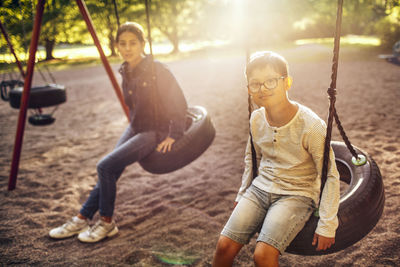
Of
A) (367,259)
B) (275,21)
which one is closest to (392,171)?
(367,259)

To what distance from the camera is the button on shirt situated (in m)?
1.50

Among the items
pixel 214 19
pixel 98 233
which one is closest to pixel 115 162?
pixel 98 233

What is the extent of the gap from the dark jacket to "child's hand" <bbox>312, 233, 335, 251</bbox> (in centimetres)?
130

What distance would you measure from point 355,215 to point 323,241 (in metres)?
0.22

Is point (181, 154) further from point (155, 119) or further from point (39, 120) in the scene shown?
point (39, 120)

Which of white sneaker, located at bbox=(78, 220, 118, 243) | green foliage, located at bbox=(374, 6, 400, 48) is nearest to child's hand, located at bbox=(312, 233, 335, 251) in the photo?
white sneaker, located at bbox=(78, 220, 118, 243)

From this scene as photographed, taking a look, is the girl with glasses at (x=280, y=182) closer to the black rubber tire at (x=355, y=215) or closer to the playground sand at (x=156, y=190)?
the black rubber tire at (x=355, y=215)

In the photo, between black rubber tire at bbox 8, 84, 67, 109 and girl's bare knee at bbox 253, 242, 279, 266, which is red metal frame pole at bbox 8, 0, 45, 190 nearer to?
black rubber tire at bbox 8, 84, 67, 109

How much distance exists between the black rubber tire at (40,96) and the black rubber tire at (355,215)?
9.75ft

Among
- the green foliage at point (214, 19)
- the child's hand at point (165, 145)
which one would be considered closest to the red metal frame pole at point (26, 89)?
the child's hand at point (165, 145)

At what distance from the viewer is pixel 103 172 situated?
2.36 metres

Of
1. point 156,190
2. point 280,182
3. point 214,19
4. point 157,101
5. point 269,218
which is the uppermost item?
point 214,19

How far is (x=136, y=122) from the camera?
2533 mm

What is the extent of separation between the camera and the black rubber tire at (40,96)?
3415 mm
